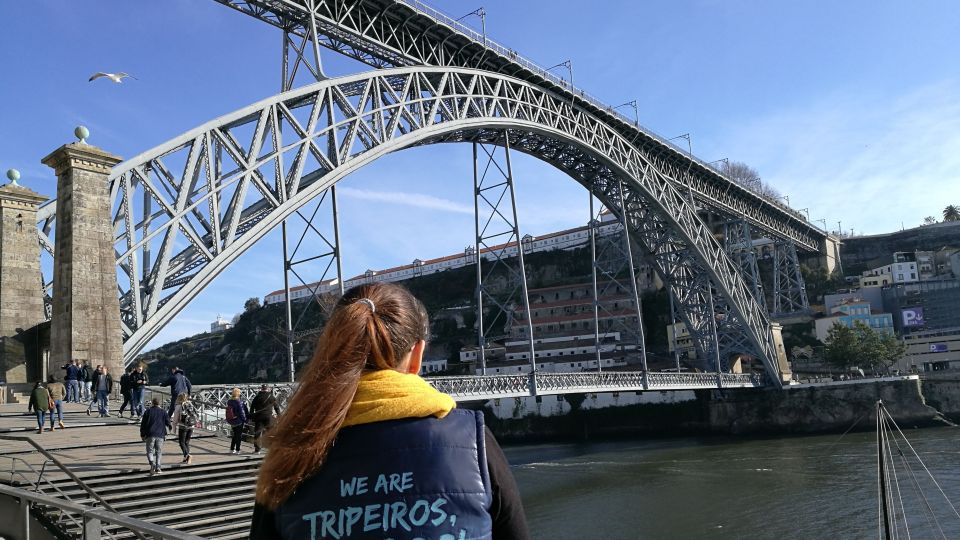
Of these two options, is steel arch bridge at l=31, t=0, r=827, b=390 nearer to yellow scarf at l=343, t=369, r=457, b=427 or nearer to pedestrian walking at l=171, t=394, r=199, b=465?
pedestrian walking at l=171, t=394, r=199, b=465

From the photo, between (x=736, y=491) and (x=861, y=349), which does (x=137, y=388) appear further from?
(x=861, y=349)

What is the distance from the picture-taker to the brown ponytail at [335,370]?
1409 mm

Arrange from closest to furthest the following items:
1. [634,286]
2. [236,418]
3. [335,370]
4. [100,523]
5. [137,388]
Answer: [335,370] → [100,523] → [236,418] → [137,388] → [634,286]

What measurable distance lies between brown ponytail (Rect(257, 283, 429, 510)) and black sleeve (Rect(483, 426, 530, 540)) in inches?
11.2

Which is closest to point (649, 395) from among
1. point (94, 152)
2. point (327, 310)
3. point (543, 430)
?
point (543, 430)

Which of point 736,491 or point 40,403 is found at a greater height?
point 40,403

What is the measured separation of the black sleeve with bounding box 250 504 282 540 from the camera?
4.82 feet

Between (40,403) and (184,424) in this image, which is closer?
(184,424)

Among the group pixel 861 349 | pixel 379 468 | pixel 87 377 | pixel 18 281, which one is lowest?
pixel 861 349

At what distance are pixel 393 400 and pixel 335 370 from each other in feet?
0.48

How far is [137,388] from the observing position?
42.6ft

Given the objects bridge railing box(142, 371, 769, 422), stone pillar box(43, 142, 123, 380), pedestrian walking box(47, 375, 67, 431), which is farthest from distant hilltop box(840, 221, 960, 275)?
pedestrian walking box(47, 375, 67, 431)

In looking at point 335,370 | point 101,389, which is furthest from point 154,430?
point 335,370

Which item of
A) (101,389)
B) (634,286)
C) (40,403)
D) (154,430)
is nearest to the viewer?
(154,430)
